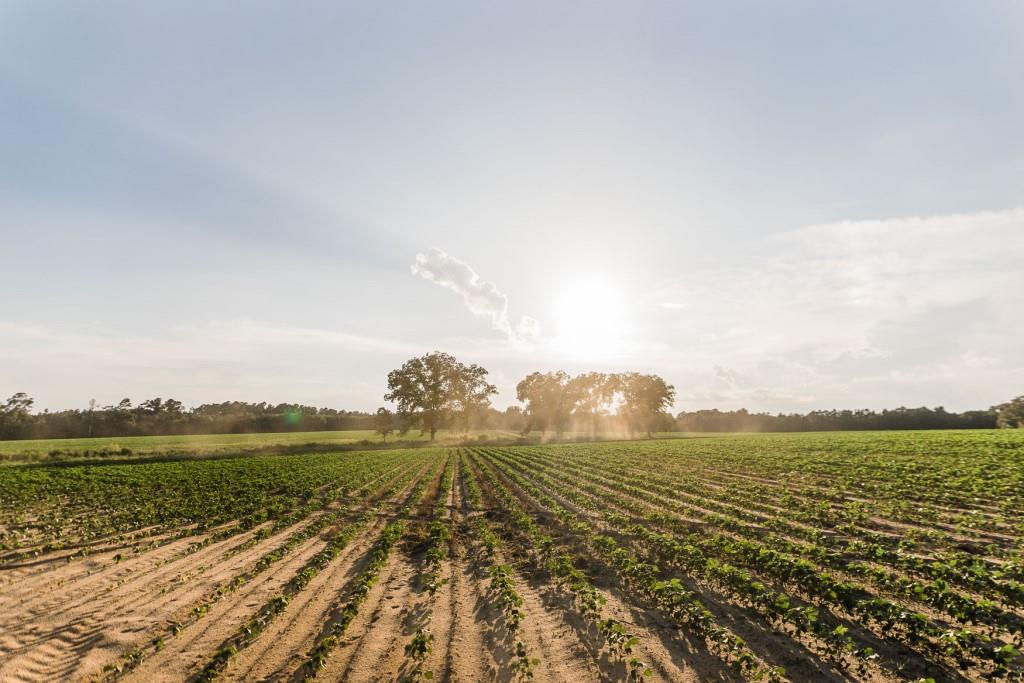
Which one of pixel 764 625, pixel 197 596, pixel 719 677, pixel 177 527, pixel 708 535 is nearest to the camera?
pixel 719 677

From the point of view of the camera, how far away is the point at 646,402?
113438 millimetres

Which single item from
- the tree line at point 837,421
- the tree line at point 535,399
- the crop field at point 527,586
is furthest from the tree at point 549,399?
the crop field at point 527,586

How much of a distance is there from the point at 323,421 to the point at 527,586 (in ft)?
420

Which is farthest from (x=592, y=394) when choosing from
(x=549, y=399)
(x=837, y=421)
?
(x=837, y=421)

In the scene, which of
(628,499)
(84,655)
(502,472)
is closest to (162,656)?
(84,655)

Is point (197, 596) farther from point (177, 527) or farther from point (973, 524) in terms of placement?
point (973, 524)

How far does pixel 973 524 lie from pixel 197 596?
84.8 ft

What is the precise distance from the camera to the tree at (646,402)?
11319 centimetres

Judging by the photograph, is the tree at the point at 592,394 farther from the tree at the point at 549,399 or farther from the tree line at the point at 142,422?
the tree line at the point at 142,422

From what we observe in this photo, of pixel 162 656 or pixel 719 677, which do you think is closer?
pixel 719 677

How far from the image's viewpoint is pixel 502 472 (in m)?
39.2

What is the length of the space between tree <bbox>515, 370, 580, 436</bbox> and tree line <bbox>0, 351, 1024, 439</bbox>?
0.85ft

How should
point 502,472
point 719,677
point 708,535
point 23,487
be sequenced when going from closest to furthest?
point 719,677 < point 708,535 < point 23,487 < point 502,472

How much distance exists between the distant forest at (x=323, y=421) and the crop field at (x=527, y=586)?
87.0 meters
